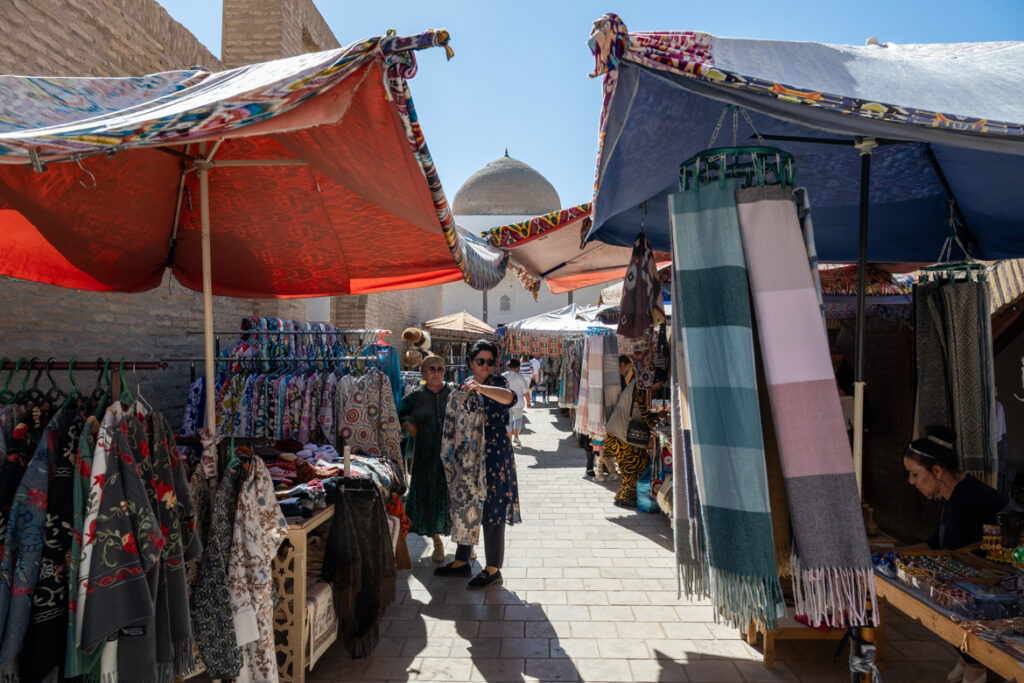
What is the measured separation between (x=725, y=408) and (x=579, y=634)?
2.26m

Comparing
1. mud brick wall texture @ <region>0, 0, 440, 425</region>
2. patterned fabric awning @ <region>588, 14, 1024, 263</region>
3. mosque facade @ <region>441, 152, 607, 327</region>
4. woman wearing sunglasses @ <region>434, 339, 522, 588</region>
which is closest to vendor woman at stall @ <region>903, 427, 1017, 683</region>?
patterned fabric awning @ <region>588, 14, 1024, 263</region>

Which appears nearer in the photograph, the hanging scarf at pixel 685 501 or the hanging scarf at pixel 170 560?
the hanging scarf at pixel 685 501

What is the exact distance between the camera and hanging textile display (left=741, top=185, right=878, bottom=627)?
1843mm

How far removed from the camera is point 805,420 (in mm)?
1893

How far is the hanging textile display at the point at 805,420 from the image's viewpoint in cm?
184

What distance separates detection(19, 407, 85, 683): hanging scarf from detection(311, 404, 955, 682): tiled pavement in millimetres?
1433

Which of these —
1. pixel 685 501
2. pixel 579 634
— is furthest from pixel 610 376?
pixel 685 501

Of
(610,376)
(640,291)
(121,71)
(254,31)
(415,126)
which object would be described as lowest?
(610,376)

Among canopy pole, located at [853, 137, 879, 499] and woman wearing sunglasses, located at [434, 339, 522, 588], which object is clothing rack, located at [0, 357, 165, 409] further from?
canopy pole, located at [853, 137, 879, 499]

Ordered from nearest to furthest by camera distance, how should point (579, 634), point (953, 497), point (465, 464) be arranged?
1. point (953, 497)
2. point (579, 634)
3. point (465, 464)

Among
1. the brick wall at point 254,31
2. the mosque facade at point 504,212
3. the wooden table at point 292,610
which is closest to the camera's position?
the wooden table at point 292,610

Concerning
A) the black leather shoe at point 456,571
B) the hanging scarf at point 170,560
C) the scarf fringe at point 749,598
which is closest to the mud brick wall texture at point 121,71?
the hanging scarf at point 170,560

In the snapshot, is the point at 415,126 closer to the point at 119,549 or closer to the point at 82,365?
the point at 82,365

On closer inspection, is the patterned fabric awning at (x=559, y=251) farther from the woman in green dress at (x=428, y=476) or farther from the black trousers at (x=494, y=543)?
the black trousers at (x=494, y=543)
